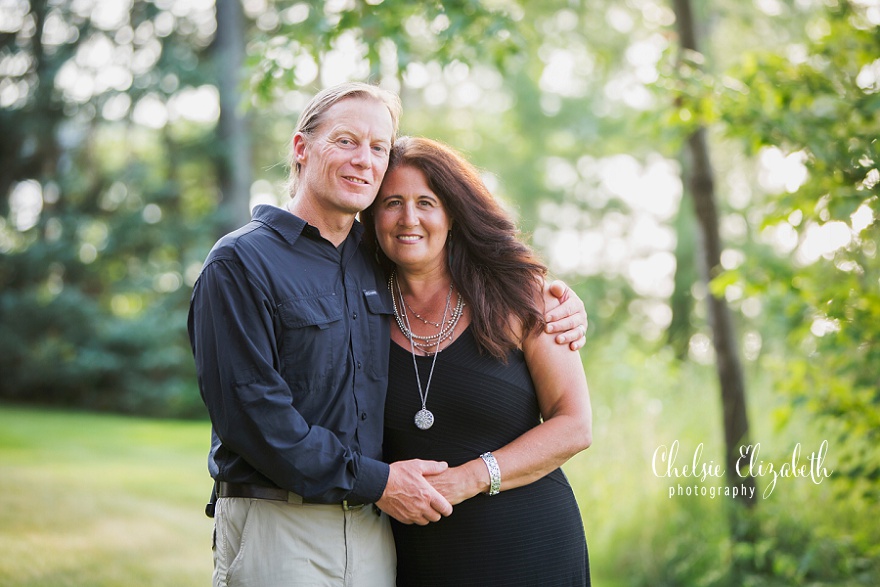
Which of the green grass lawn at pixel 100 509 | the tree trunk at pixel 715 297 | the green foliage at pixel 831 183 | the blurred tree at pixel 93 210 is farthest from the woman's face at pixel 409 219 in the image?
the blurred tree at pixel 93 210

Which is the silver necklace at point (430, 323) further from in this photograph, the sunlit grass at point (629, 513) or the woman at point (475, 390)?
the sunlit grass at point (629, 513)

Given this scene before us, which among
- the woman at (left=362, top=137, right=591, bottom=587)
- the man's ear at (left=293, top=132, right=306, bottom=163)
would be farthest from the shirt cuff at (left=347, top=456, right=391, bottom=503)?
the man's ear at (left=293, top=132, right=306, bottom=163)

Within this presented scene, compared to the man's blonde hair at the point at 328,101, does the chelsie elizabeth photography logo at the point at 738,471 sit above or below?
below

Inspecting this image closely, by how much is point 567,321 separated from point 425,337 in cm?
51

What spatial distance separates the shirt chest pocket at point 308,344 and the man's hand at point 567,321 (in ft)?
2.58

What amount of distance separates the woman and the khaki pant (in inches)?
11.3

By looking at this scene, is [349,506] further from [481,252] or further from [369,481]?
[481,252]

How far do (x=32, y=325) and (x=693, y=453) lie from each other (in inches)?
446

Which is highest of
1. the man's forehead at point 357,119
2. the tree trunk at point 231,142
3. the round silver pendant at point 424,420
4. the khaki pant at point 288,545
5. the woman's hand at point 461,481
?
the tree trunk at point 231,142

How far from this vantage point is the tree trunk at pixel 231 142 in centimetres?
1447

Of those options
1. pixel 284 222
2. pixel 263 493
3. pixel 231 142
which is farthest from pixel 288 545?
pixel 231 142

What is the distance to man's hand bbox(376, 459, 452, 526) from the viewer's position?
2646 mm

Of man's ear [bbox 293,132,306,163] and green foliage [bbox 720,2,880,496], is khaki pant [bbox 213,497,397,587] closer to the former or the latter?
man's ear [bbox 293,132,306,163]

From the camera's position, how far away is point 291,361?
2.59m
